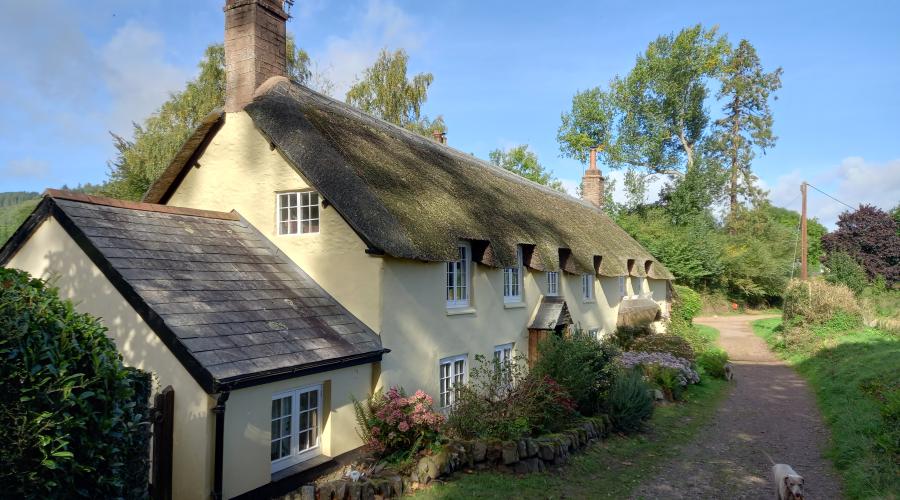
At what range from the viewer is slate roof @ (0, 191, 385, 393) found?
7395 millimetres

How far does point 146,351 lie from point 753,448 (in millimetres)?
11001

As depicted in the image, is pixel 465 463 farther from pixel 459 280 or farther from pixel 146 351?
pixel 146 351

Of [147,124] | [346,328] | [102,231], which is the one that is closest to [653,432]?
→ [346,328]

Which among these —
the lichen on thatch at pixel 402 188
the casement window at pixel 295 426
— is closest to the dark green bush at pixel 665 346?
the lichen on thatch at pixel 402 188

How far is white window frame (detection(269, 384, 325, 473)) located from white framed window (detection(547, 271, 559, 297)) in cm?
890

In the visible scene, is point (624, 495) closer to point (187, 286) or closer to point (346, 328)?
point (346, 328)

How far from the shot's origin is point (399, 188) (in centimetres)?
1155

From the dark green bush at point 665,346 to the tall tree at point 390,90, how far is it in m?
17.2

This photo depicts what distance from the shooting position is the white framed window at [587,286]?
19.2m

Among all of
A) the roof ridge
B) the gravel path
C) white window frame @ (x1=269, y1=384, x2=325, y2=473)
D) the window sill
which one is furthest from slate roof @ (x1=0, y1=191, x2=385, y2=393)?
the gravel path

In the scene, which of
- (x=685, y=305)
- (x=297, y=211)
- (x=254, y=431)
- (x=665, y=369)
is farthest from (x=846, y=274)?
(x=254, y=431)

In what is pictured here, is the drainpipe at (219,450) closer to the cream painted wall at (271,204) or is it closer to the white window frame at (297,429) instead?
the white window frame at (297,429)

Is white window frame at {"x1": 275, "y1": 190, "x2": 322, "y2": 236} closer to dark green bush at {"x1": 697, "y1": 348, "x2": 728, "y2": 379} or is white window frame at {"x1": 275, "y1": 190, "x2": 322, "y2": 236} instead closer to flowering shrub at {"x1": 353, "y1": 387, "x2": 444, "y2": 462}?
flowering shrub at {"x1": 353, "y1": 387, "x2": 444, "y2": 462}

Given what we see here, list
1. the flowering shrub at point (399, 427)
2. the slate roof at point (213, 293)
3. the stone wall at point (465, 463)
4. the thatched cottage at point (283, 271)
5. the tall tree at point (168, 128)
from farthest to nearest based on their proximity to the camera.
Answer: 1. the tall tree at point (168, 128)
2. the flowering shrub at point (399, 427)
3. the stone wall at point (465, 463)
4. the thatched cottage at point (283, 271)
5. the slate roof at point (213, 293)
